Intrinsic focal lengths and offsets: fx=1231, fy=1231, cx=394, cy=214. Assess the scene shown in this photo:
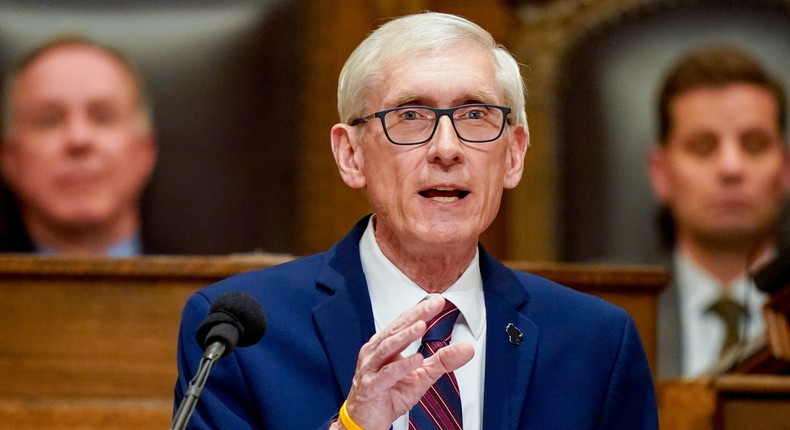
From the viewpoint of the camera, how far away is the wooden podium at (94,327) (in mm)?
3322

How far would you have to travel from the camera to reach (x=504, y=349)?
2.38m

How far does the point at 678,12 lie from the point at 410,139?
3.58 m

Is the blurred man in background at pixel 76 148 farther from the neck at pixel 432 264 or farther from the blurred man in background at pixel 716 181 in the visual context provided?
the neck at pixel 432 264

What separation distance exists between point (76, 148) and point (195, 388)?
3762 millimetres

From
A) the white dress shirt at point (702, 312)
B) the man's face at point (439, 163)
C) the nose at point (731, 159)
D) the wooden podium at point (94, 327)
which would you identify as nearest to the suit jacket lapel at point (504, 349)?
the man's face at point (439, 163)

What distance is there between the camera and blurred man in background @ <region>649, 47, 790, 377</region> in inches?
217

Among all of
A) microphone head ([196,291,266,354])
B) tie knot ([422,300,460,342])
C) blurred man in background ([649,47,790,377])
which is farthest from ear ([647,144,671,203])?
microphone head ([196,291,266,354])

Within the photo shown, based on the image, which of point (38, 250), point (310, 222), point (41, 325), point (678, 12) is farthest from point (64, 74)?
point (678, 12)

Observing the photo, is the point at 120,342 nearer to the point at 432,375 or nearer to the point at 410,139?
the point at 410,139

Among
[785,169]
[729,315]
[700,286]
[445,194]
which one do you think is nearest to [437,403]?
[445,194]

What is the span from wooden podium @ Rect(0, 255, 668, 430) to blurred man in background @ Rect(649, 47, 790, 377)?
7.12ft

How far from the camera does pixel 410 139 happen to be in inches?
94.7

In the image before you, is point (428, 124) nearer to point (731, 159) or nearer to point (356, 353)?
point (356, 353)

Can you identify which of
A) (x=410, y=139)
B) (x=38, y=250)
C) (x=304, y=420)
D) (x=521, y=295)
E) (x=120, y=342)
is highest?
(x=410, y=139)
